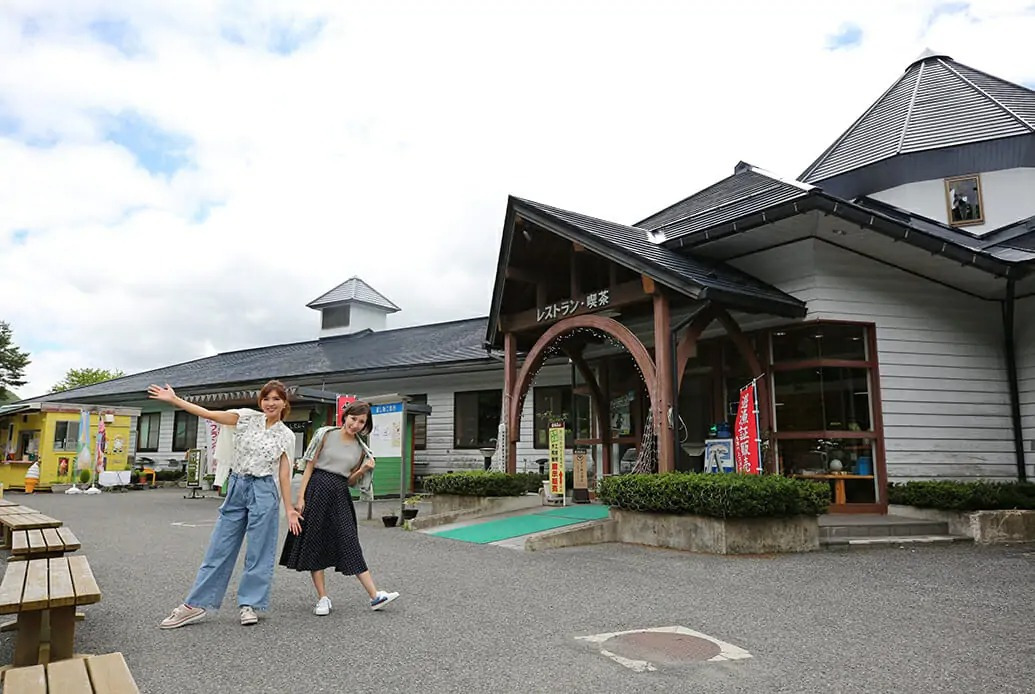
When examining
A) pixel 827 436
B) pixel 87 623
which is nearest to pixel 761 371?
pixel 827 436

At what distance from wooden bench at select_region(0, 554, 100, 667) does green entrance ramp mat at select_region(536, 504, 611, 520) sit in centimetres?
696

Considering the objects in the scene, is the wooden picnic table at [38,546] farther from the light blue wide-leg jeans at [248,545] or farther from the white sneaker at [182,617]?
the light blue wide-leg jeans at [248,545]

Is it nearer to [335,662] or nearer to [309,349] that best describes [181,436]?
[309,349]

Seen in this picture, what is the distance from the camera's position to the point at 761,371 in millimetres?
10094

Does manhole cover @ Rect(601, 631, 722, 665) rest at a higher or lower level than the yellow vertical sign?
lower

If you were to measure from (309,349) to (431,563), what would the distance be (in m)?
20.9

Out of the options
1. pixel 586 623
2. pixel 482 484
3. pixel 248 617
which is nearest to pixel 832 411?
pixel 482 484

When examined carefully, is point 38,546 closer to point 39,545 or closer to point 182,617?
point 39,545

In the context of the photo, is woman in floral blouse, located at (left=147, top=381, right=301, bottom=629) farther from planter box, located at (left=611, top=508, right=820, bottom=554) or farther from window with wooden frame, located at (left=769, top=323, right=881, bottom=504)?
window with wooden frame, located at (left=769, top=323, right=881, bottom=504)

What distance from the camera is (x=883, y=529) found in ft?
27.6

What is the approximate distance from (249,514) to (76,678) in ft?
7.79

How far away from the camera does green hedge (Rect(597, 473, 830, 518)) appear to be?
24.1 ft

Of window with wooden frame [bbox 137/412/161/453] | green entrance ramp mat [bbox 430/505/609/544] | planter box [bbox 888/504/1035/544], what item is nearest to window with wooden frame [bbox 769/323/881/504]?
planter box [bbox 888/504/1035/544]

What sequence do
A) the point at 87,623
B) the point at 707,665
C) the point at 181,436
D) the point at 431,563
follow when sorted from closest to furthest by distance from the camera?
the point at 707,665
the point at 87,623
the point at 431,563
the point at 181,436
